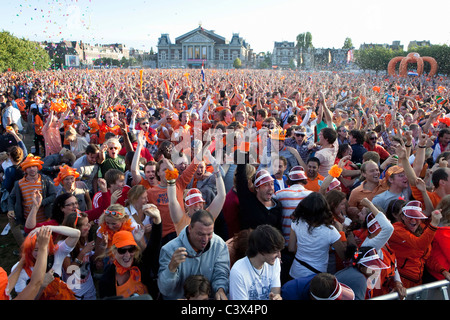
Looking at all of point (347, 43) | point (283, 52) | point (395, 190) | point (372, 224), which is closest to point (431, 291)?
point (372, 224)

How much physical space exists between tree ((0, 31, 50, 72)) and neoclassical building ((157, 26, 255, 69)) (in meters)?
60.8

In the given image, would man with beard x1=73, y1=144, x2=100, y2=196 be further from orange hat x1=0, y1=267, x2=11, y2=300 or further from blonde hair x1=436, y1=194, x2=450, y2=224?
blonde hair x1=436, y1=194, x2=450, y2=224

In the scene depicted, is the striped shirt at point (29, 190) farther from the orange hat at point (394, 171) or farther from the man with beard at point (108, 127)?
the orange hat at point (394, 171)

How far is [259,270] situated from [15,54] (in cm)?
4784

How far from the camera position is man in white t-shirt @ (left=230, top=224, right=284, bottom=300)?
8.34ft

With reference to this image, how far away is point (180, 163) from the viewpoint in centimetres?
475

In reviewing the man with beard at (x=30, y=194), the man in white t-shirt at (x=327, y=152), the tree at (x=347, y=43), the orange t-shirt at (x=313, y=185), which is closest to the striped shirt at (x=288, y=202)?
the orange t-shirt at (x=313, y=185)

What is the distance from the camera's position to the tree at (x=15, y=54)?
3847 centimetres

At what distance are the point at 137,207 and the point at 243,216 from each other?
1136 millimetres

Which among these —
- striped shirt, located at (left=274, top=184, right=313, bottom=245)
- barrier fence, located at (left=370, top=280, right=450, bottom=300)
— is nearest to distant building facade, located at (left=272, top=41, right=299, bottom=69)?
striped shirt, located at (left=274, top=184, right=313, bottom=245)

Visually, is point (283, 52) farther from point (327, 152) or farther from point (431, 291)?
point (431, 291)

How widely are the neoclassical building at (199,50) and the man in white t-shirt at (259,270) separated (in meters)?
103

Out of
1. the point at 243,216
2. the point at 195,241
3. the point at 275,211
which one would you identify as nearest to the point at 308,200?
the point at 275,211
